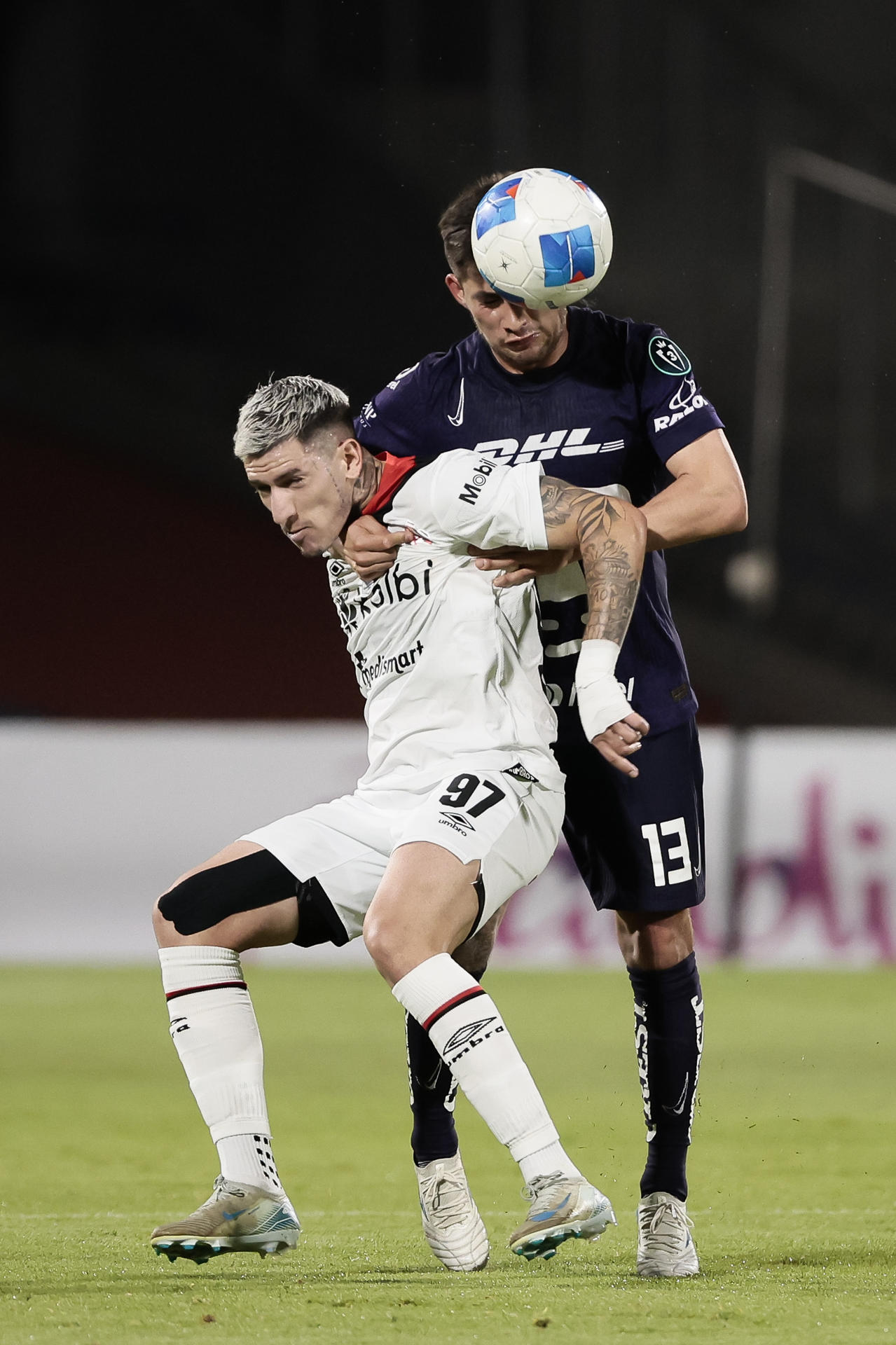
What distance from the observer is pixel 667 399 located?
396 cm

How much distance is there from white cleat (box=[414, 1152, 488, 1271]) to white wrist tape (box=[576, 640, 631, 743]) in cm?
107

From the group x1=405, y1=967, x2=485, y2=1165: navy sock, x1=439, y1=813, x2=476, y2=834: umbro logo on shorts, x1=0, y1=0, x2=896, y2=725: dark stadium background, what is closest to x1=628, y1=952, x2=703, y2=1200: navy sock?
x1=405, y1=967, x2=485, y2=1165: navy sock

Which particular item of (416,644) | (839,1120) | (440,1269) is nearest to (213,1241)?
(440,1269)

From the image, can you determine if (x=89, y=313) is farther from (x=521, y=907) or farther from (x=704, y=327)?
(x=521, y=907)

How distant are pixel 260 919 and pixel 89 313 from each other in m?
15.2

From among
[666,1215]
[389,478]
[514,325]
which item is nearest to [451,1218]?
[666,1215]

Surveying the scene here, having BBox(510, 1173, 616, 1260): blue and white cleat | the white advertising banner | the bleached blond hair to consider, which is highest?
the bleached blond hair

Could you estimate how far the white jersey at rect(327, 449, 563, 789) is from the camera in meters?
3.75

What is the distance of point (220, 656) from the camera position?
18.2m

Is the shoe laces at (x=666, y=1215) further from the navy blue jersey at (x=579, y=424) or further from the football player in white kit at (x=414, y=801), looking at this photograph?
the navy blue jersey at (x=579, y=424)

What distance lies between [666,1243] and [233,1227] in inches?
36.2

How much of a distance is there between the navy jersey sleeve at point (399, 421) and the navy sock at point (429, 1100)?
3.87ft

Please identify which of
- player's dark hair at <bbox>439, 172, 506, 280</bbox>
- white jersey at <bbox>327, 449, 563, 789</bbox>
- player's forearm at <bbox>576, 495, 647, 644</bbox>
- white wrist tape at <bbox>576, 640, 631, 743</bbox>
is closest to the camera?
white wrist tape at <bbox>576, 640, 631, 743</bbox>

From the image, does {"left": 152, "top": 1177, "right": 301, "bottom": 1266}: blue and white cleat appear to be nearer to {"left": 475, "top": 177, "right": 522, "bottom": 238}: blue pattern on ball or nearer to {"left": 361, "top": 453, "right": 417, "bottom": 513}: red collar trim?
{"left": 361, "top": 453, "right": 417, "bottom": 513}: red collar trim
